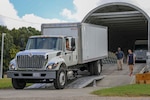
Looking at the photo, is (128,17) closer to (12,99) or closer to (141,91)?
(141,91)

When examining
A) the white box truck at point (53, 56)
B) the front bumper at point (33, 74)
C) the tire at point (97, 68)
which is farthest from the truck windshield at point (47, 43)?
the tire at point (97, 68)

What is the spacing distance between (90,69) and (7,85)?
5.75 meters

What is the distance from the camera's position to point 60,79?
1756 cm

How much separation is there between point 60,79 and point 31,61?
1629 mm

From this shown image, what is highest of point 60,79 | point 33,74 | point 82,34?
point 82,34

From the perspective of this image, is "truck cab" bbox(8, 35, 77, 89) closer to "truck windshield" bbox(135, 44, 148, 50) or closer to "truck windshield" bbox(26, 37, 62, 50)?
"truck windshield" bbox(26, 37, 62, 50)

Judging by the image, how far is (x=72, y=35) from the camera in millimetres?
20484

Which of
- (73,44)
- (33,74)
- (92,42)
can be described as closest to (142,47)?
(92,42)

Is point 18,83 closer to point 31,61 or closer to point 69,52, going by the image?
point 31,61

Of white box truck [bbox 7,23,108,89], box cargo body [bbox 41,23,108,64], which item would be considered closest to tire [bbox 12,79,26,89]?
white box truck [bbox 7,23,108,89]

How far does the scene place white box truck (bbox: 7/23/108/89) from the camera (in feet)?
56.3

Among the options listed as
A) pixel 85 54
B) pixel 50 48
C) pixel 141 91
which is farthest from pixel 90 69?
pixel 141 91

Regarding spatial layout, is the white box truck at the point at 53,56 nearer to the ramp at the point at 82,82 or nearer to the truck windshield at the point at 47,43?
the truck windshield at the point at 47,43

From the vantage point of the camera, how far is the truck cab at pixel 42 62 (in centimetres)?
1711
